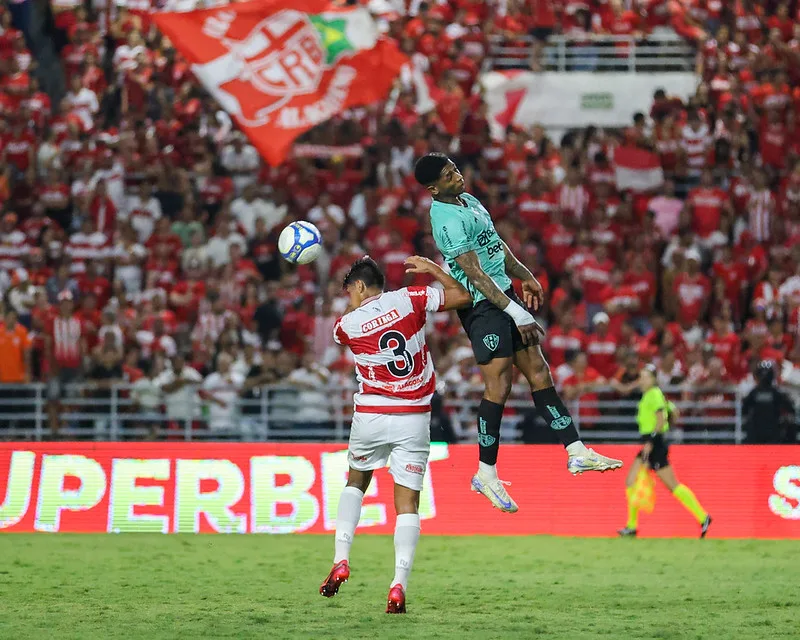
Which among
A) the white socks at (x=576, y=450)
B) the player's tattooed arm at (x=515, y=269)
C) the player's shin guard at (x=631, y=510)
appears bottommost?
the player's shin guard at (x=631, y=510)

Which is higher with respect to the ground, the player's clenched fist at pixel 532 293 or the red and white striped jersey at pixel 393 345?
the player's clenched fist at pixel 532 293

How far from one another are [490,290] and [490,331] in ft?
1.19

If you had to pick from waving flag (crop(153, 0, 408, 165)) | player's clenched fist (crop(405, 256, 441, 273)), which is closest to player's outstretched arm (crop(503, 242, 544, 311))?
player's clenched fist (crop(405, 256, 441, 273))

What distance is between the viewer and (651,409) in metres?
17.0

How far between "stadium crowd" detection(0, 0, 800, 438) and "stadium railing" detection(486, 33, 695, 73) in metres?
0.26

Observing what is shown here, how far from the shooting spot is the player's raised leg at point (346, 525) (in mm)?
10281

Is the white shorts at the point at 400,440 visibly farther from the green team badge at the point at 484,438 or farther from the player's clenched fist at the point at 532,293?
the player's clenched fist at the point at 532,293

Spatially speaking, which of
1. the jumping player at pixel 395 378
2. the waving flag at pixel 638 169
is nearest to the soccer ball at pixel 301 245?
the jumping player at pixel 395 378

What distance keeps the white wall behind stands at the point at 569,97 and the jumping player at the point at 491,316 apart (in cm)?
1472

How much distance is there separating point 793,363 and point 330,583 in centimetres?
1185

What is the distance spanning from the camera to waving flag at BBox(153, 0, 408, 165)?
21031mm

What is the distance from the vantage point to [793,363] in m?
20.4

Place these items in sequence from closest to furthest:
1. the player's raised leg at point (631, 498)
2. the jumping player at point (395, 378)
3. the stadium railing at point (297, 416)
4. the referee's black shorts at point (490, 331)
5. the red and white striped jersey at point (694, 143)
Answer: the jumping player at point (395, 378) < the referee's black shorts at point (490, 331) < the player's raised leg at point (631, 498) < the stadium railing at point (297, 416) < the red and white striped jersey at point (694, 143)

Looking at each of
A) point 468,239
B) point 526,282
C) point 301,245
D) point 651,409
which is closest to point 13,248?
point 651,409
